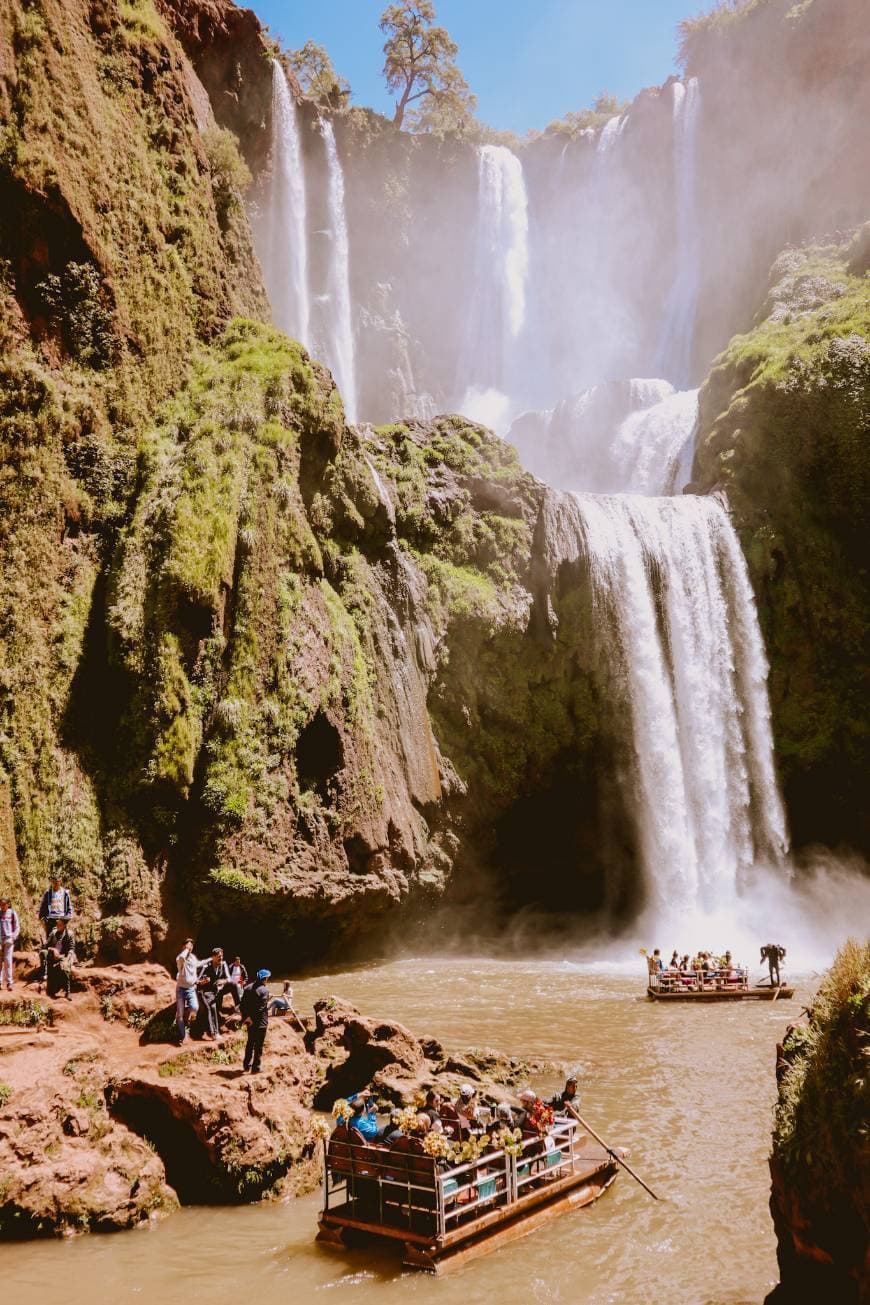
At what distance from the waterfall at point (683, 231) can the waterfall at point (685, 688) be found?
30.0 metres

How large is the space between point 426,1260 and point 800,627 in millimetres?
32506

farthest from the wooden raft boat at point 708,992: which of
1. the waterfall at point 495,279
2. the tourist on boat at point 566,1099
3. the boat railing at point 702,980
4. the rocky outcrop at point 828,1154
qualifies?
the waterfall at point 495,279

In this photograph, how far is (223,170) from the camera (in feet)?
111

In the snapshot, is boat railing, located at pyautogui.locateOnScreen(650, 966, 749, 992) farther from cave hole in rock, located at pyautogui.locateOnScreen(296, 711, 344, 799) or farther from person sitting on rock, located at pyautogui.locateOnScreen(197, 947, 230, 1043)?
person sitting on rock, located at pyautogui.locateOnScreen(197, 947, 230, 1043)

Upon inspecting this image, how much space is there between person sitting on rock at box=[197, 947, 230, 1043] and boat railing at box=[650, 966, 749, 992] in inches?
491

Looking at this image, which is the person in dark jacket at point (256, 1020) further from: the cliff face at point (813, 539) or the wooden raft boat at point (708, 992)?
the cliff face at point (813, 539)

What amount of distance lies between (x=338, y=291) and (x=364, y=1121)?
52546 millimetres

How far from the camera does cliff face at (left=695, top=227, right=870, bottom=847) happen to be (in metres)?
38.2

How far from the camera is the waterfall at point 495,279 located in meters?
67.6

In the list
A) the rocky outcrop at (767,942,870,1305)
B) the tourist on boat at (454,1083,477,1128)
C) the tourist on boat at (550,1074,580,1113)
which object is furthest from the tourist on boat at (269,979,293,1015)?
the rocky outcrop at (767,942,870,1305)

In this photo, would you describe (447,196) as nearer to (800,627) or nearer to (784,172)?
(784,172)

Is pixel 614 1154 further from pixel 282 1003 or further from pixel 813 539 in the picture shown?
pixel 813 539

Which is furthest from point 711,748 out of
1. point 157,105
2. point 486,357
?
point 486,357

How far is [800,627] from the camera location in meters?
38.7
